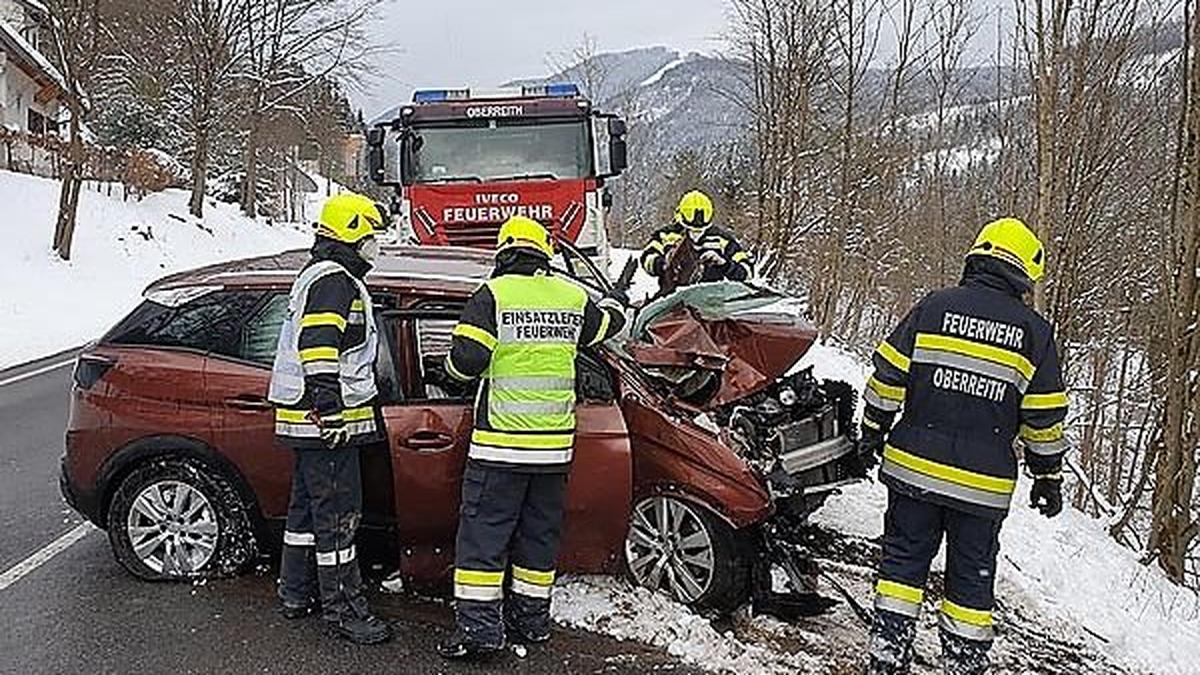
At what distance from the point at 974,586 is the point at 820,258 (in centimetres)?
1590

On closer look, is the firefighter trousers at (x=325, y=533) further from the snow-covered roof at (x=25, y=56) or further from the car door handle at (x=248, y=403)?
the snow-covered roof at (x=25, y=56)

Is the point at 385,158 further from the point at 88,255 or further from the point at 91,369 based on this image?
the point at 88,255

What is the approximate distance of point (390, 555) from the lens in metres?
5.34

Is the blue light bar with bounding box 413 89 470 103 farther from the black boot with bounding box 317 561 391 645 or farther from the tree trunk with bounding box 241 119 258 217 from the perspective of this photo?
the tree trunk with bounding box 241 119 258 217

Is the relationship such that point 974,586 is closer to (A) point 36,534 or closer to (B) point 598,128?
(A) point 36,534

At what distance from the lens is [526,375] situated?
469 centimetres

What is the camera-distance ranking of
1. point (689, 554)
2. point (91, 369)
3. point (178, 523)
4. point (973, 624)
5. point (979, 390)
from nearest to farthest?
point (979, 390), point (973, 624), point (689, 554), point (178, 523), point (91, 369)

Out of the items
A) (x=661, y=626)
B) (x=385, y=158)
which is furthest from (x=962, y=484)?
(x=385, y=158)

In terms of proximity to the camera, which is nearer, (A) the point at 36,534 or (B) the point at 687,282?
(A) the point at 36,534

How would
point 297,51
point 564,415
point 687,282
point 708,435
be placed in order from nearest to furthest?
1. point 564,415
2. point 708,435
3. point 687,282
4. point 297,51

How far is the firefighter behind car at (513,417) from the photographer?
4664 millimetres

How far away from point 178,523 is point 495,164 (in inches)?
289

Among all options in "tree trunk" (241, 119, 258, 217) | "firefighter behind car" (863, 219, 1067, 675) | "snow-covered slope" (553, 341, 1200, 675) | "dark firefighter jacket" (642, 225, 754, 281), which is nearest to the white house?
"tree trunk" (241, 119, 258, 217)

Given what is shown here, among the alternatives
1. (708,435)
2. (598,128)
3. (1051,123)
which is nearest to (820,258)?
(598,128)
